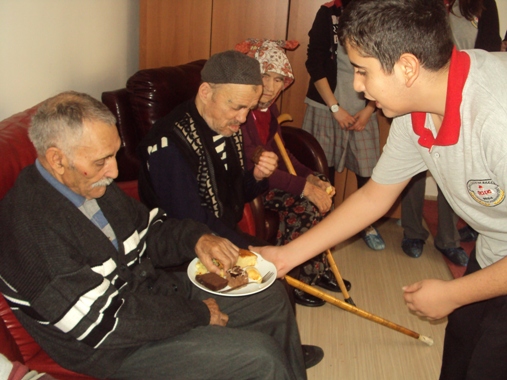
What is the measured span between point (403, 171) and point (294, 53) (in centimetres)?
186

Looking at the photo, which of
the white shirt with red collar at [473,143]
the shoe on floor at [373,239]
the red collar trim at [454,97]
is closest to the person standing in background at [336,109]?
the shoe on floor at [373,239]

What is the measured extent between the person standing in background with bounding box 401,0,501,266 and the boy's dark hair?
181 centimetres

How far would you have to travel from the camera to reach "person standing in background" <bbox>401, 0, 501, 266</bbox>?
2.84m

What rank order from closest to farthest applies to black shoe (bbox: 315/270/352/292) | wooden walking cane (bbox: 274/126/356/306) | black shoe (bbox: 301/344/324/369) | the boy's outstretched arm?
the boy's outstretched arm
black shoe (bbox: 301/344/324/369)
wooden walking cane (bbox: 274/126/356/306)
black shoe (bbox: 315/270/352/292)

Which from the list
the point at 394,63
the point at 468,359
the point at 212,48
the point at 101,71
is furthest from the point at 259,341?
the point at 212,48

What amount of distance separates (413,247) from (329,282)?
73cm

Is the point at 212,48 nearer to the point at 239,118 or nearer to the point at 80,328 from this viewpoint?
the point at 239,118

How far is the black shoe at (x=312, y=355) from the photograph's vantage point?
7.69 feet

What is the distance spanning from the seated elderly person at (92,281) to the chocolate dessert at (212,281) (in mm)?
75

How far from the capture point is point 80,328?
1.41m

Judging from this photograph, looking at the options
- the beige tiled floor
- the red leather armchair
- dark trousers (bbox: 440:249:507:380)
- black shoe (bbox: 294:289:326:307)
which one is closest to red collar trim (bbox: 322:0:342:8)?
the red leather armchair

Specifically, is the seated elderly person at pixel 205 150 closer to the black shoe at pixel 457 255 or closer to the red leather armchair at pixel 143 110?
the red leather armchair at pixel 143 110

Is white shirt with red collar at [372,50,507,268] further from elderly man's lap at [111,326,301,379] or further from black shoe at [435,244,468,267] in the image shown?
black shoe at [435,244,468,267]

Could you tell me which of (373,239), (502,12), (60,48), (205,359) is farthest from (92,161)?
(502,12)
